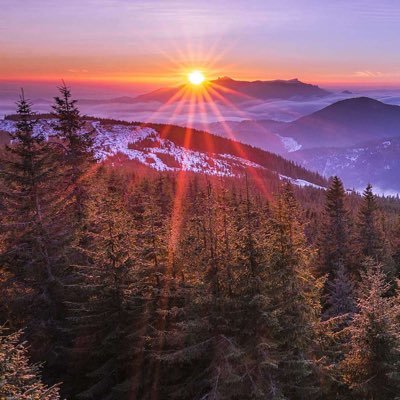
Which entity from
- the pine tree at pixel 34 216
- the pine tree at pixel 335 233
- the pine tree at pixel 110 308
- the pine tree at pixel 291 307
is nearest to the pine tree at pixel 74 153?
the pine tree at pixel 34 216

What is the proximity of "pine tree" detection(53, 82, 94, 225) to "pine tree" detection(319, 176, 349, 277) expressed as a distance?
23690mm

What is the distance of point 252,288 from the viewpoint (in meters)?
16.1

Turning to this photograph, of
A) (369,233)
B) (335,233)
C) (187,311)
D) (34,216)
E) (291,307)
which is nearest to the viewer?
(187,311)

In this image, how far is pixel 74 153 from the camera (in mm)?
26000

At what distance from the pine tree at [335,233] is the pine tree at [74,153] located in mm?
23690

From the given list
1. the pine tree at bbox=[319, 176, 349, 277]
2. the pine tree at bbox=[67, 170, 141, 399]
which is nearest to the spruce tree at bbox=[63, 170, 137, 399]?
the pine tree at bbox=[67, 170, 141, 399]

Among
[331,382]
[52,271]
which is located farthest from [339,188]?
[52,271]

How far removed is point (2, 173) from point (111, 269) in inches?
319

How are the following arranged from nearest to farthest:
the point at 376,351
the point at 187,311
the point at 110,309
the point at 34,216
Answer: the point at 376,351
the point at 187,311
the point at 110,309
the point at 34,216

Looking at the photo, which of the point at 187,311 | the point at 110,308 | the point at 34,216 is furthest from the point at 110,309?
the point at 34,216

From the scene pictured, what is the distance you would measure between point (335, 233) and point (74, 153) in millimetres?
25161

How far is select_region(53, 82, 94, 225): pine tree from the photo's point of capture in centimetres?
2562

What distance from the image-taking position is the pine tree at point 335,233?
1554 inches

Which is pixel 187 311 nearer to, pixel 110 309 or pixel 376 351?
pixel 110 309
